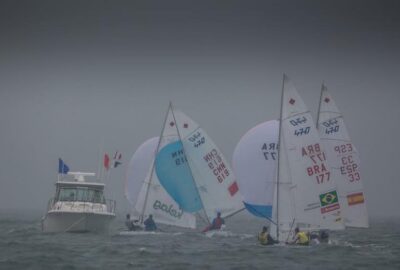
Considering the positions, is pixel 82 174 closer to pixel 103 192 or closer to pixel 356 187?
pixel 103 192

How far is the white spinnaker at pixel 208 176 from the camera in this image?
123ft

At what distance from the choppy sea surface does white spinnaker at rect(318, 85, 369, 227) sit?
1.93 meters

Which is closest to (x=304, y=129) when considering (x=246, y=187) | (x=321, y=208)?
(x=321, y=208)

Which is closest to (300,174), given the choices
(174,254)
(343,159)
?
(174,254)

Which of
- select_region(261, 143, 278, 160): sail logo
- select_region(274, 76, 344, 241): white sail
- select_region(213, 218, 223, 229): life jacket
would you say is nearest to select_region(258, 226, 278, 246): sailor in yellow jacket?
select_region(274, 76, 344, 241): white sail

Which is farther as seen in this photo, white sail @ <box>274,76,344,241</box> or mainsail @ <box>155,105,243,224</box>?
mainsail @ <box>155,105,243,224</box>

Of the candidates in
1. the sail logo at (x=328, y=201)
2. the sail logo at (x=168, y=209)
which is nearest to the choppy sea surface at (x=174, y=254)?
the sail logo at (x=328, y=201)

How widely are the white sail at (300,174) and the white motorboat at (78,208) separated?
8.02 m

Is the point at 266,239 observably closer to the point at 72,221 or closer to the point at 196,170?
the point at 72,221

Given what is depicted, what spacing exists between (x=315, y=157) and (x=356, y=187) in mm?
6852

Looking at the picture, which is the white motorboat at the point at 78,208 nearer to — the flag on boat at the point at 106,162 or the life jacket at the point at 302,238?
the flag on boat at the point at 106,162

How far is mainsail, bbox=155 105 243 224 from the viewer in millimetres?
36719

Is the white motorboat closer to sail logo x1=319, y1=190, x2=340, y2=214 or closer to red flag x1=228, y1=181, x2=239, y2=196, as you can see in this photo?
red flag x1=228, y1=181, x2=239, y2=196

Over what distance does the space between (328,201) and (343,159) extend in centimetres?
607
